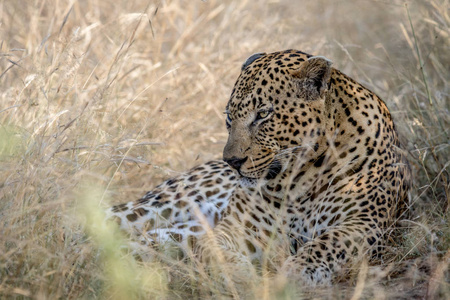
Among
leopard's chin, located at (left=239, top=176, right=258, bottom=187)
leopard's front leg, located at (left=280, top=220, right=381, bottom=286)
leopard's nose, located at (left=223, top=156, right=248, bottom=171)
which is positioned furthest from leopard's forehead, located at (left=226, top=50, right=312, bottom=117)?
leopard's front leg, located at (left=280, top=220, right=381, bottom=286)

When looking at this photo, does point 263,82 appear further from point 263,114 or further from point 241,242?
point 241,242

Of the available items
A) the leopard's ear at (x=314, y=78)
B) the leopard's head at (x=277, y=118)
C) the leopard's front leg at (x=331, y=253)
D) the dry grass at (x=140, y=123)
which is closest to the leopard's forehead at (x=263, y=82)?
the leopard's head at (x=277, y=118)

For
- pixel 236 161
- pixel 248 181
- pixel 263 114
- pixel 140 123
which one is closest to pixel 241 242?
pixel 248 181

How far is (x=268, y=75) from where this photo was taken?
4.76 m

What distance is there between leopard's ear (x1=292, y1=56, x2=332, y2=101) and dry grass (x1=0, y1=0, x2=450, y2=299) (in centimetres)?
111

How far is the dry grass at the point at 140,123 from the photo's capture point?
12.4 feet

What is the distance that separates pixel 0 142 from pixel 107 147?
2.26 ft

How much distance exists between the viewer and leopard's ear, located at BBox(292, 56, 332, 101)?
182 inches

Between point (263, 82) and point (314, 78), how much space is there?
360 mm

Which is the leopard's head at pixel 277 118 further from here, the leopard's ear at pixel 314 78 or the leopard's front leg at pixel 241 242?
the leopard's front leg at pixel 241 242

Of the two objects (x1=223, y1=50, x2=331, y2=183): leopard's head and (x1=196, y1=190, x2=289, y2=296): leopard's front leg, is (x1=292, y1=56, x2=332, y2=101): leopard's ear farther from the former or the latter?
(x1=196, y1=190, x2=289, y2=296): leopard's front leg

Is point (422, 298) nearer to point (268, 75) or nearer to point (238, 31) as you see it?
Answer: point (268, 75)

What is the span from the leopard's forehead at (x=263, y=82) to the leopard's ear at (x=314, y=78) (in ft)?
0.35

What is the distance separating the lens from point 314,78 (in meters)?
4.66
